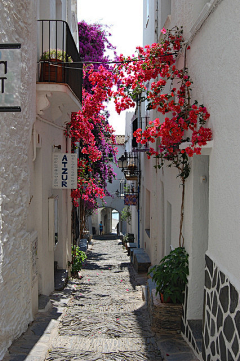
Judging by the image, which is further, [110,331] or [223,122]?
[110,331]

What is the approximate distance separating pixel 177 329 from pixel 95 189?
6688mm

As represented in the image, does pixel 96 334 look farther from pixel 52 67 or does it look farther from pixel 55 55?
pixel 55 55

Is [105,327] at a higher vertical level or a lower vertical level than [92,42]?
lower

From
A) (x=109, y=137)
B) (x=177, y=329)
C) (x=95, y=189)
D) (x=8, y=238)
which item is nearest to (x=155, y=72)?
(x=8, y=238)

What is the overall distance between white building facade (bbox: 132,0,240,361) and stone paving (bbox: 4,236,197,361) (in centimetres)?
47

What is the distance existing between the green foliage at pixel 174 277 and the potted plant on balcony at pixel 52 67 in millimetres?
3521

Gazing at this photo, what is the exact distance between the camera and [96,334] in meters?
6.50

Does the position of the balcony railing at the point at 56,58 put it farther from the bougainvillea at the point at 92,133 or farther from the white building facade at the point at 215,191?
the bougainvillea at the point at 92,133

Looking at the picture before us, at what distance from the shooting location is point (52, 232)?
827cm

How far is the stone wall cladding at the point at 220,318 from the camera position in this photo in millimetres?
3779

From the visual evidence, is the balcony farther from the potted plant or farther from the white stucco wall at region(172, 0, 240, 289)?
the white stucco wall at region(172, 0, 240, 289)

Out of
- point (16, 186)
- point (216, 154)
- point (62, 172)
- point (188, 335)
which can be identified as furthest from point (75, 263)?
point (216, 154)

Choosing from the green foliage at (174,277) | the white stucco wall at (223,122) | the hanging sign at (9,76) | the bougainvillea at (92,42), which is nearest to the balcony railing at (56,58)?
the white stucco wall at (223,122)

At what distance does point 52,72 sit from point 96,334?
4284 mm
